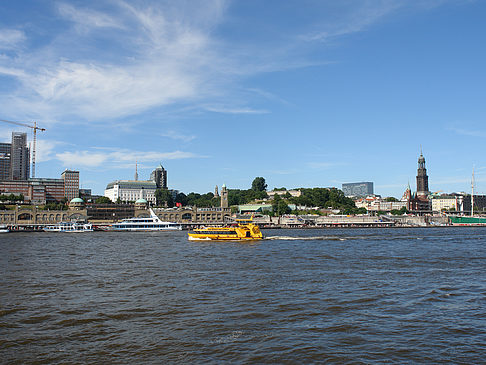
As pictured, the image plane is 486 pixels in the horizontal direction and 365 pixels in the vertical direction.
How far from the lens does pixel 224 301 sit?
27.2 metres

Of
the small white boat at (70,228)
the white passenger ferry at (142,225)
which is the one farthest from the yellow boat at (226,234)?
the small white boat at (70,228)

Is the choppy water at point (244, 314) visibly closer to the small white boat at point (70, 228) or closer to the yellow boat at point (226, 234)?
the yellow boat at point (226, 234)

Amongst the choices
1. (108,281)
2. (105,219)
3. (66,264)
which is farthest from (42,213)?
(108,281)

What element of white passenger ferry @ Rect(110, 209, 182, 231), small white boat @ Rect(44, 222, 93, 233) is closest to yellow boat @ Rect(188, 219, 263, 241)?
white passenger ferry @ Rect(110, 209, 182, 231)

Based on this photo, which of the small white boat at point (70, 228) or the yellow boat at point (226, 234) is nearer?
the yellow boat at point (226, 234)

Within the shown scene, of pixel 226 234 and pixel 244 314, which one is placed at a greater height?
pixel 226 234

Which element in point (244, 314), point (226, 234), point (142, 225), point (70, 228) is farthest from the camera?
point (142, 225)

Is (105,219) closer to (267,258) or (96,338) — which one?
(267,258)

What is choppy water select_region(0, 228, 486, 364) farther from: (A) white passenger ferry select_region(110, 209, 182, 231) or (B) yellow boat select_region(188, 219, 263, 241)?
(A) white passenger ferry select_region(110, 209, 182, 231)

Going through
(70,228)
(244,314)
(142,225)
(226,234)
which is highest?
(142,225)

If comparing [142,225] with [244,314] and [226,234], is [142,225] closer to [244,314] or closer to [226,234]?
[226,234]

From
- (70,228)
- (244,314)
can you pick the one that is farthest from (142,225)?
(244,314)

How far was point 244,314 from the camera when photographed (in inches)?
939

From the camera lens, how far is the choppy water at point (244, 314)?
58.8 ft
